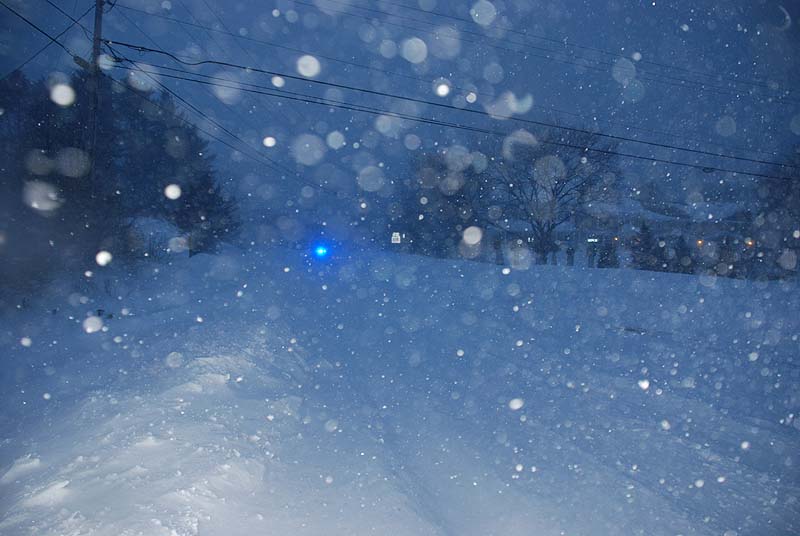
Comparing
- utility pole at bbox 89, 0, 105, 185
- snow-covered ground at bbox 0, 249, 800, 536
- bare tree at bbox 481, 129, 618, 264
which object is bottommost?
snow-covered ground at bbox 0, 249, 800, 536

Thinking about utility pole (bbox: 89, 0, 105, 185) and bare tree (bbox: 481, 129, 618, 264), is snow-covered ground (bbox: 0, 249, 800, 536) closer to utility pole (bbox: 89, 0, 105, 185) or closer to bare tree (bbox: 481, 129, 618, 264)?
utility pole (bbox: 89, 0, 105, 185)

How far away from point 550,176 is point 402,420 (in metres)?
23.4

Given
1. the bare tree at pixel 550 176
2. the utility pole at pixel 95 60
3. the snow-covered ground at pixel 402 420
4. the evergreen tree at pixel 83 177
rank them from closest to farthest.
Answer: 1. the snow-covered ground at pixel 402 420
2. the utility pole at pixel 95 60
3. the evergreen tree at pixel 83 177
4. the bare tree at pixel 550 176

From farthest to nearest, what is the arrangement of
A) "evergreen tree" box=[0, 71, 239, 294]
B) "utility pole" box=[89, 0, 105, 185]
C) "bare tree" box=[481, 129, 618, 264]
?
"bare tree" box=[481, 129, 618, 264]
"evergreen tree" box=[0, 71, 239, 294]
"utility pole" box=[89, 0, 105, 185]

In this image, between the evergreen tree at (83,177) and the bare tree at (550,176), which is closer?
the evergreen tree at (83,177)

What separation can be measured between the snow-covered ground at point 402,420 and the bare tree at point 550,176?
1421 cm

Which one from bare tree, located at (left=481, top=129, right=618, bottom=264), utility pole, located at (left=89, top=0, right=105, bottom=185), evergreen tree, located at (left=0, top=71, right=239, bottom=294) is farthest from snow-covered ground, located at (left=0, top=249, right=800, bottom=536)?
bare tree, located at (left=481, top=129, right=618, bottom=264)

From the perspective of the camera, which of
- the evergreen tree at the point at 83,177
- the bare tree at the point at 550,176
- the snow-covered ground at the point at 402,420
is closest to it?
the snow-covered ground at the point at 402,420

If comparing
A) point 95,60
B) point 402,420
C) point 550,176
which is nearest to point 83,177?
point 95,60

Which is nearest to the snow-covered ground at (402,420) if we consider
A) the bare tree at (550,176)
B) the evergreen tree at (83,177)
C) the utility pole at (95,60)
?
the evergreen tree at (83,177)

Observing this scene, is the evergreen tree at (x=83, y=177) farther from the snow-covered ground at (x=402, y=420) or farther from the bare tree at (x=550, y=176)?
the bare tree at (x=550, y=176)

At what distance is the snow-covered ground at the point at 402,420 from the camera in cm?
401

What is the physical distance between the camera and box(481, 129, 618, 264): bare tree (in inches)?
1015

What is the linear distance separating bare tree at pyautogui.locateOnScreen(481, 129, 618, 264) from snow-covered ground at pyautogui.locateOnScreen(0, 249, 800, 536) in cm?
1421
